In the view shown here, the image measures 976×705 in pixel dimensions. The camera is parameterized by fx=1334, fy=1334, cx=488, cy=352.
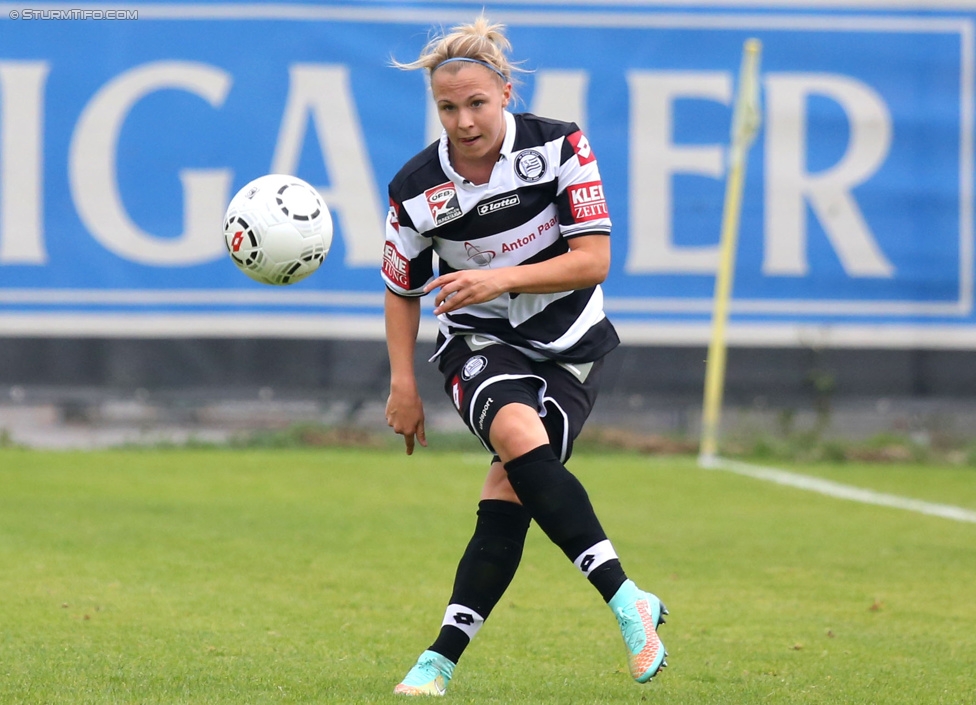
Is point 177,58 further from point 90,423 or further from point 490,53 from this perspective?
point 490,53

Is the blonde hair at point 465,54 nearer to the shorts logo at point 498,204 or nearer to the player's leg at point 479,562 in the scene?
the shorts logo at point 498,204

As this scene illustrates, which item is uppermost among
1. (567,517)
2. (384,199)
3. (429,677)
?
(384,199)

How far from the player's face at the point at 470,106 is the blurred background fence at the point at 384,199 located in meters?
6.48

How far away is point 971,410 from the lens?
33.2ft

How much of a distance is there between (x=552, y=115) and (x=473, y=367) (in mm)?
6768

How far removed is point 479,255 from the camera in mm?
3674

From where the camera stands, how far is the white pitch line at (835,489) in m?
7.51

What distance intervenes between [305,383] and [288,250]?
6288 millimetres

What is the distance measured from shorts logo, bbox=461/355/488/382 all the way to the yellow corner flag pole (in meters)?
6.09

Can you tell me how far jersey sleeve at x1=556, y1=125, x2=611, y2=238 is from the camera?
361 centimetres

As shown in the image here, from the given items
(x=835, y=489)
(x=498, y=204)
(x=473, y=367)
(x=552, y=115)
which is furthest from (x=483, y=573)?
(x=552, y=115)

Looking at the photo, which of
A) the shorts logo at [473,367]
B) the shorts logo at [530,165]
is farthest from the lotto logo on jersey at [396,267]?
the shorts logo at [530,165]

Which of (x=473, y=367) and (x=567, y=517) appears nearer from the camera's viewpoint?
Answer: (x=567, y=517)

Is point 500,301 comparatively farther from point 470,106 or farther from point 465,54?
point 465,54
